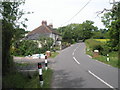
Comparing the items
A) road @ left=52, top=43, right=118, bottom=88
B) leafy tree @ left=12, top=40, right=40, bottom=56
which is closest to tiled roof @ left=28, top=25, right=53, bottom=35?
leafy tree @ left=12, top=40, right=40, bottom=56

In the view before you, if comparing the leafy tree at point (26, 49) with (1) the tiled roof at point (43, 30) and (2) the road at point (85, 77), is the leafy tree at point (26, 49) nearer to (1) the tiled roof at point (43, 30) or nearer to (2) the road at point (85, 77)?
(2) the road at point (85, 77)

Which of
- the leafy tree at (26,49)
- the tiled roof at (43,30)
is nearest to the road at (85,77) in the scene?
the leafy tree at (26,49)

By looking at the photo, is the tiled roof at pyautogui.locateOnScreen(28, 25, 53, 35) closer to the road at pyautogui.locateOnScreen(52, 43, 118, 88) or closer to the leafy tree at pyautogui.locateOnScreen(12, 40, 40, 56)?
the leafy tree at pyautogui.locateOnScreen(12, 40, 40, 56)

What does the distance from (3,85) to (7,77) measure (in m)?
1.21

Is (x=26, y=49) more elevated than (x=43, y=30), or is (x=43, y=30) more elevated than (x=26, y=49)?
(x=43, y=30)

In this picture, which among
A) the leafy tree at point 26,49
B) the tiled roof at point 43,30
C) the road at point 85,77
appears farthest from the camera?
the tiled roof at point 43,30

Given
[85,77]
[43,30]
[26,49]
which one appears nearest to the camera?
[85,77]

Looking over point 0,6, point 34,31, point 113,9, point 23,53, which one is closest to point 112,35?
point 113,9

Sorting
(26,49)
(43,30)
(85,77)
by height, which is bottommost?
(85,77)

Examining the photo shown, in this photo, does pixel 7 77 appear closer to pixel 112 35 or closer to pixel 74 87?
pixel 74 87

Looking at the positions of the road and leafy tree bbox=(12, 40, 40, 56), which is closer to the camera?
the road

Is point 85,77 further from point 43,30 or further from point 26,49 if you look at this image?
point 43,30

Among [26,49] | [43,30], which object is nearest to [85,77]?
[26,49]

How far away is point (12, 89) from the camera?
304 inches
